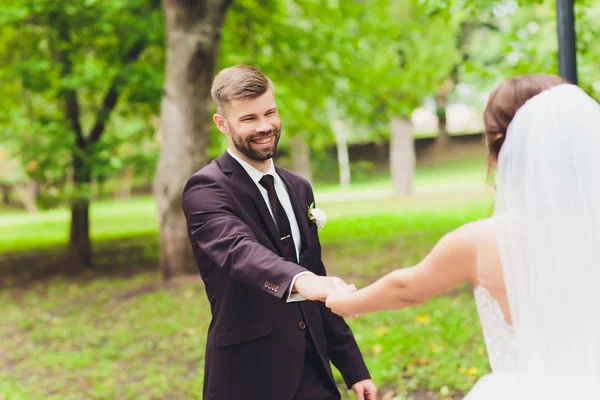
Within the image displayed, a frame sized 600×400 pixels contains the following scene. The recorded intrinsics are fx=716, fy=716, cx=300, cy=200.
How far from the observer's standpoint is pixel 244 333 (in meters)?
2.80

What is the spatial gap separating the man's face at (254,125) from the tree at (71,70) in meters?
9.08

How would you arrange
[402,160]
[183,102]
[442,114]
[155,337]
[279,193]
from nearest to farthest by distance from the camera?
[279,193] → [155,337] → [183,102] → [402,160] → [442,114]

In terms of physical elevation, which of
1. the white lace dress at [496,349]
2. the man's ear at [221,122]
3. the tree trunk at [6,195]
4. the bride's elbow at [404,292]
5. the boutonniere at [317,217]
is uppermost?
the man's ear at [221,122]

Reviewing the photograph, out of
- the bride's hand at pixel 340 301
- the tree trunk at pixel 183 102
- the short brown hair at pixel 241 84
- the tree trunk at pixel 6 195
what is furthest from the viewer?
the tree trunk at pixel 6 195

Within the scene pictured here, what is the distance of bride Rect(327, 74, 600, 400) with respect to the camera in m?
1.99

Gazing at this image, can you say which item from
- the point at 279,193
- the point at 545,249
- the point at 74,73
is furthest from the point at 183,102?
the point at 545,249

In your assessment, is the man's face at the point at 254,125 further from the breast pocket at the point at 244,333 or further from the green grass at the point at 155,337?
the green grass at the point at 155,337

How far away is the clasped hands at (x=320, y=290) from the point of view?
100 inches

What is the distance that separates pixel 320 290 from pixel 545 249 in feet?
2.80

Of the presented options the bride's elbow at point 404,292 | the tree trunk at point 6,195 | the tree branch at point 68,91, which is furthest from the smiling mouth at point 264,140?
the tree trunk at point 6,195

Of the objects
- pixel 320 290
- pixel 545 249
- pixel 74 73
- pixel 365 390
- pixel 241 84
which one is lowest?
pixel 365 390

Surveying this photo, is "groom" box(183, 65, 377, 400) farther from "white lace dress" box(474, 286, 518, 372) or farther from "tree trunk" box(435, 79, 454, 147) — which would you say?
"tree trunk" box(435, 79, 454, 147)

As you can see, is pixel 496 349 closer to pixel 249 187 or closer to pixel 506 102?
pixel 506 102

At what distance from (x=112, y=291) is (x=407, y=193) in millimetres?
19096
